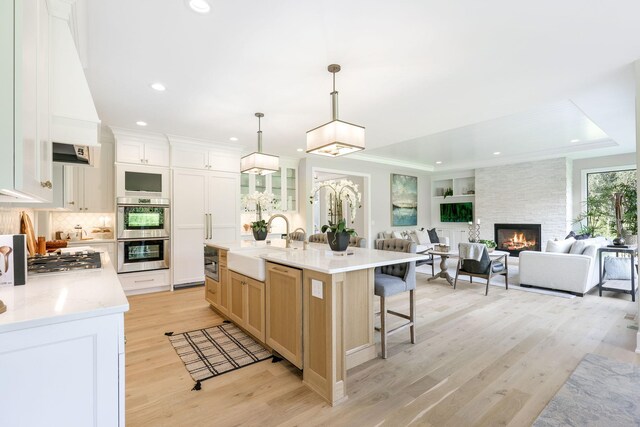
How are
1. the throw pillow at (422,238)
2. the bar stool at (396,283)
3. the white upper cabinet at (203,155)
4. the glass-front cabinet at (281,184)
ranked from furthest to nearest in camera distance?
the throw pillow at (422,238) → the glass-front cabinet at (281,184) → the white upper cabinet at (203,155) → the bar stool at (396,283)

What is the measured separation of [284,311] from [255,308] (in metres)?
0.53

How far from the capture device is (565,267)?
183 inches

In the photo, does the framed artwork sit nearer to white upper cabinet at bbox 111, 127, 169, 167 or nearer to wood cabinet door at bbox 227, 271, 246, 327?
white upper cabinet at bbox 111, 127, 169, 167

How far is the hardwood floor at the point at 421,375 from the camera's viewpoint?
1.92m

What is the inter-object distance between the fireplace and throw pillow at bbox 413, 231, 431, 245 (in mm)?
1993

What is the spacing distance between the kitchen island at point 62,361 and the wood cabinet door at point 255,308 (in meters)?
1.49

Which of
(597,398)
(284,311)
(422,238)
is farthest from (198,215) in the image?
(422,238)

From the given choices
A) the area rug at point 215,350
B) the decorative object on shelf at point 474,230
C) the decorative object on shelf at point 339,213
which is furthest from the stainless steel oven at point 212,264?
the decorative object on shelf at point 474,230

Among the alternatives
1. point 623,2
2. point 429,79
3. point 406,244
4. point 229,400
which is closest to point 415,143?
point 429,79

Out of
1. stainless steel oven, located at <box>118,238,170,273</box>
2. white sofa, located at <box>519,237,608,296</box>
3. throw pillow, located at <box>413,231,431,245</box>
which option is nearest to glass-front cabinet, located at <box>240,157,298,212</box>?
stainless steel oven, located at <box>118,238,170,273</box>

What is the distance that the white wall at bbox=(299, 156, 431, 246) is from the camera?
22.1ft

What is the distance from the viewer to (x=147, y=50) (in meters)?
2.51

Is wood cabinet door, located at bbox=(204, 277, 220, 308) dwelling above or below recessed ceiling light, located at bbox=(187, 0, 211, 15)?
below

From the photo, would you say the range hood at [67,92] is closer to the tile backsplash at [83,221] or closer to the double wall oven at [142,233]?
the double wall oven at [142,233]
